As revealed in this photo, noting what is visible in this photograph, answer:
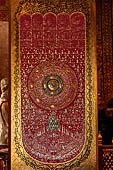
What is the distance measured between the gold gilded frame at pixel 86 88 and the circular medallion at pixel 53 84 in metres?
0.35

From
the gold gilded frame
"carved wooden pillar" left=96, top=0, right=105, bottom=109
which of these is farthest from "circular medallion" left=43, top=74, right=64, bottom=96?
"carved wooden pillar" left=96, top=0, right=105, bottom=109

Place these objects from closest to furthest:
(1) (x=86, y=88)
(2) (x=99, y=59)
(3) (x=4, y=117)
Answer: (1) (x=86, y=88)
(3) (x=4, y=117)
(2) (x=99, y=59)

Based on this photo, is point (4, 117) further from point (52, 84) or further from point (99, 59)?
point (99, 59)

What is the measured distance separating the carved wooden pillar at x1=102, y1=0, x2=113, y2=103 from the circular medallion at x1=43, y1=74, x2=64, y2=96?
1.48 m

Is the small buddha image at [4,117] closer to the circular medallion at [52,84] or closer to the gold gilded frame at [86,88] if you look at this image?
the gold gilded frame at [86,88]

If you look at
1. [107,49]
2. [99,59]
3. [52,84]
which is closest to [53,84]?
[52,84]

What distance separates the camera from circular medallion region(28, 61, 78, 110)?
4.75 m

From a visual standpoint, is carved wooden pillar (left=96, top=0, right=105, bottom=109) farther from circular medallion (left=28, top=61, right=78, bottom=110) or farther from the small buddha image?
the small buddha image

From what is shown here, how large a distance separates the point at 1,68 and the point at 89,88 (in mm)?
2398

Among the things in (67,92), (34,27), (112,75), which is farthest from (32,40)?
(112,75)

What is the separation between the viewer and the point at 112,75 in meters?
6.09

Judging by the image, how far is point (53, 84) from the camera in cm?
480

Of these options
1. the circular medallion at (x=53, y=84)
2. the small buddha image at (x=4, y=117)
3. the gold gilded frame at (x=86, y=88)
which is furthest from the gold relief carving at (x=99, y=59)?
the small buddha image at (x=4, y=117)

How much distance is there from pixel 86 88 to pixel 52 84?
459 millimetres
